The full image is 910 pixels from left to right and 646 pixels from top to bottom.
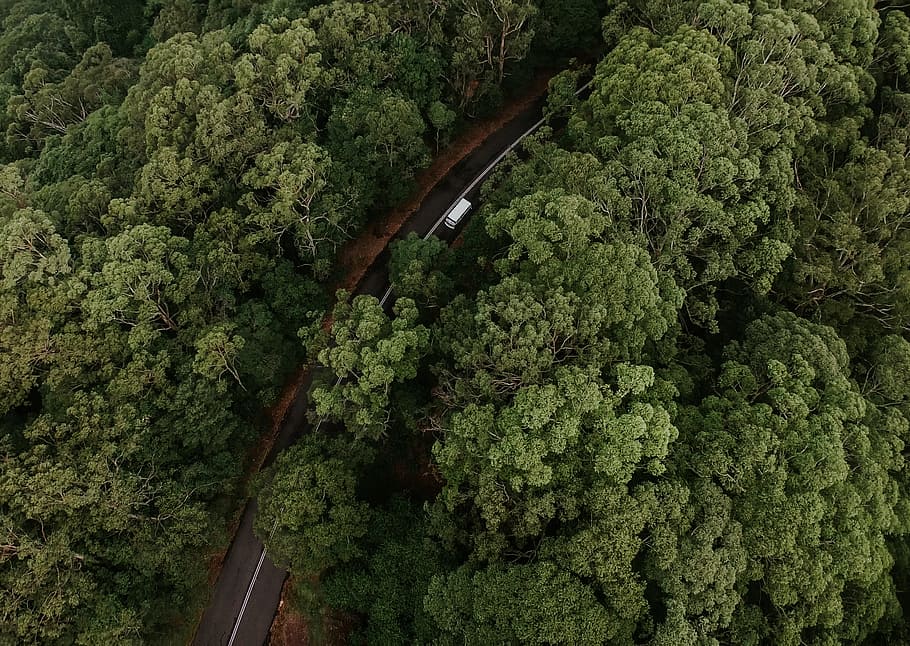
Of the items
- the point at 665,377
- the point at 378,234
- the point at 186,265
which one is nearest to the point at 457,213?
the point at 378,234

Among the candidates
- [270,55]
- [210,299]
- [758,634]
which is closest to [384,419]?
[210,299]

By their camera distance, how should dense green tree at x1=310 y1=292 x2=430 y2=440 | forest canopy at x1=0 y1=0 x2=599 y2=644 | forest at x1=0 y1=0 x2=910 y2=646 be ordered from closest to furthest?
forest at x1=0 y1=0 x2=910 y2=646, forest canopy at x1=0 y1=0 x2=599 y2=644, dense green tree at x1=310 y1=292 x2=430 y2=440

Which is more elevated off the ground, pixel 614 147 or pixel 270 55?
pixel 270 55

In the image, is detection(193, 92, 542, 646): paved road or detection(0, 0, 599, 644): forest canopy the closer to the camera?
detection(0, 0, 599, 644): forest canopy

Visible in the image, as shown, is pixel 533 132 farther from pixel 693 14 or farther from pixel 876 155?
pixel 876 155

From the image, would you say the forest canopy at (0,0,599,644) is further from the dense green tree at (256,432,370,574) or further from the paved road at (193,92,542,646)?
the paved road at (193,92,542,646)

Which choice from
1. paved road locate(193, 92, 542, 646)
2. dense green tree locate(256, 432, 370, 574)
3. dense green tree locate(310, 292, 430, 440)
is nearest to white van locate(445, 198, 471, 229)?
paved road locate(193, 92, 542, 646)

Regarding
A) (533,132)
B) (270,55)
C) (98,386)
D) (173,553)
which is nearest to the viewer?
(173,553)
